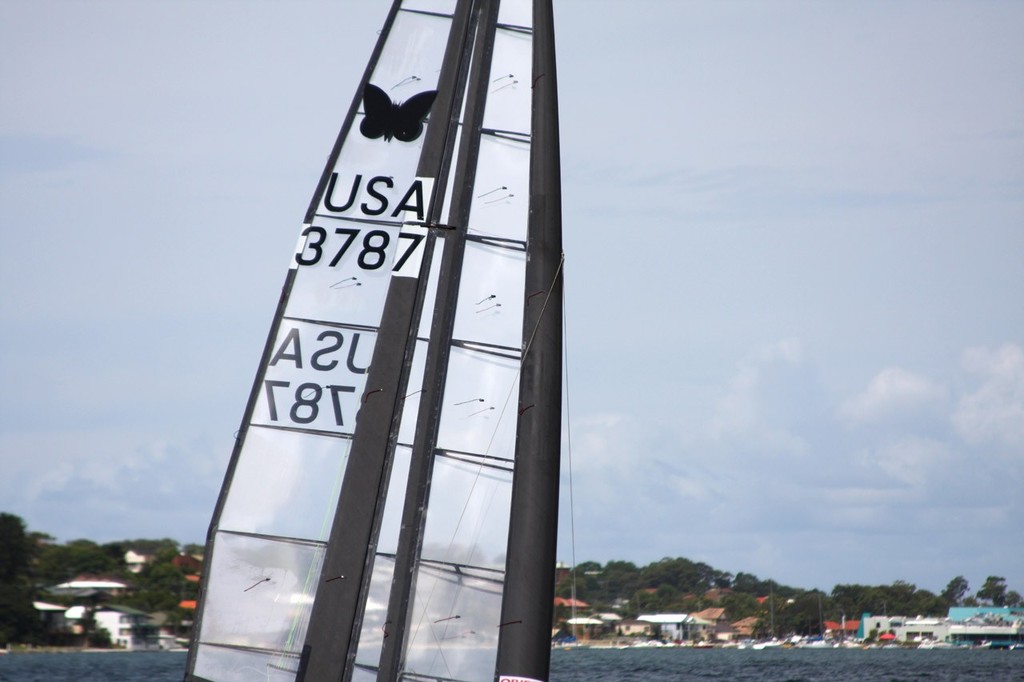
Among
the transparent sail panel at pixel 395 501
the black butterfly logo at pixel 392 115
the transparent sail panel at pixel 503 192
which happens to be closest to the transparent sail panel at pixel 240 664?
the transparent sail panel at pixel 395 501

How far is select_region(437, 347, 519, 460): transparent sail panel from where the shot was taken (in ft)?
34.1

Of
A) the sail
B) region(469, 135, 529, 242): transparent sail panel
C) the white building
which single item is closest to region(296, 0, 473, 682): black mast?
the sail

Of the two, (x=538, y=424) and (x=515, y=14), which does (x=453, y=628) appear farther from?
(x=515, y=14)

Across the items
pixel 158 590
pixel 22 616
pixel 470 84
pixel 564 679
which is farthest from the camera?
pixel 158 590

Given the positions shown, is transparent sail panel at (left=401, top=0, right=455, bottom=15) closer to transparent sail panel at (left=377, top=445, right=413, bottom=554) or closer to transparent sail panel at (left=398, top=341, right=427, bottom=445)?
transparent sail panel at (left=398, top=341, right=427, bottom=445)

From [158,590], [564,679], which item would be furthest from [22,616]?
[564,679]

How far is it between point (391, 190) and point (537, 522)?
9.70 ft

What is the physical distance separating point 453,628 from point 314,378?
7.51ft

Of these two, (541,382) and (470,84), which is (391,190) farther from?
(541,382)

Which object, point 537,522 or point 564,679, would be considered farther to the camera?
point 564,679

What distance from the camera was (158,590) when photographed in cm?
8219

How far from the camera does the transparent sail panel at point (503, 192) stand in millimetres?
10617

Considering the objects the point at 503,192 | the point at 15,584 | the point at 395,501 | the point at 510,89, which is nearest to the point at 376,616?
the point at 395,501

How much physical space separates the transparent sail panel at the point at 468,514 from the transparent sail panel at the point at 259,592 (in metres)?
1.08
